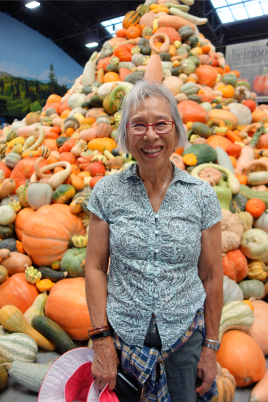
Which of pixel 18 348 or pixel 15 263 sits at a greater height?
pixel 15 263

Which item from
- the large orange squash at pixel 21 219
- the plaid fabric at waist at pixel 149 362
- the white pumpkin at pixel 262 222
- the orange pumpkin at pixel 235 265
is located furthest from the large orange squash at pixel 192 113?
the plaid fabric at waist at pixel 149 362

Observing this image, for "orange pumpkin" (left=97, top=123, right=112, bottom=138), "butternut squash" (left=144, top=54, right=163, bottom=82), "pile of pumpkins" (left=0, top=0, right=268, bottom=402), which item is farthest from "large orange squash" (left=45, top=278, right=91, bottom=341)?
"butternut squash" (left=144, top=54, right=163, bottom=82)

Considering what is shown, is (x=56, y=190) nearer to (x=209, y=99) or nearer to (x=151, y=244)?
(x=151, y=244)

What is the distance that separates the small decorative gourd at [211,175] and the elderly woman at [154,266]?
1794 millimetres

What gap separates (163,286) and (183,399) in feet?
1.71

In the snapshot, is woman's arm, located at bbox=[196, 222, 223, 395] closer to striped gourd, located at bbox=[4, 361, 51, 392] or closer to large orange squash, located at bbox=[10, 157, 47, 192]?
striped gourd, located at bbox=[4, 361, 51, 392]

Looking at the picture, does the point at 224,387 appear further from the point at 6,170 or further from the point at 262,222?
the point at 6,170

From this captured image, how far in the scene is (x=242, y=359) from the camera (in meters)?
1.76

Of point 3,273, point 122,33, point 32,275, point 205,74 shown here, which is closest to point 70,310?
point 32,275

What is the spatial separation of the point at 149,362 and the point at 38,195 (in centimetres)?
227

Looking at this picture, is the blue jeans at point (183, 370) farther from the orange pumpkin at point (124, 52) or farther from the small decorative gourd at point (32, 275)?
the orange pumpkin at point (124, 52)

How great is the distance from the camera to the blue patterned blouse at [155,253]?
98 cm

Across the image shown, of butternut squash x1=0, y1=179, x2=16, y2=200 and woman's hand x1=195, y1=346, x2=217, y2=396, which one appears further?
butternut squash x1=0, y1=179, x2=16, y2=200

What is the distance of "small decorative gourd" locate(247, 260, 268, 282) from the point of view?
8.38ft
